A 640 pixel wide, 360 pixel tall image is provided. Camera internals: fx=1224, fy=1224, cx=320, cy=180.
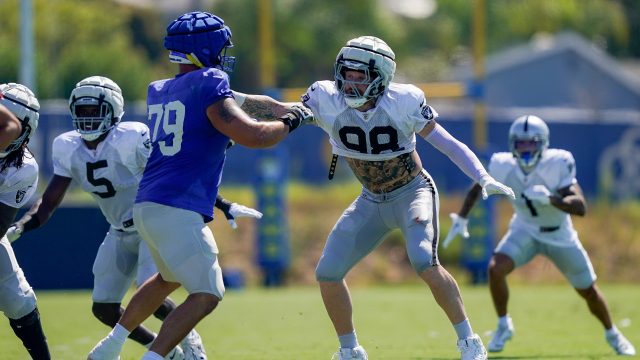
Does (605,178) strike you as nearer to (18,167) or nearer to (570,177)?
(570,177)

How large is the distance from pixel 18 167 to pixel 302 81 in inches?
1056

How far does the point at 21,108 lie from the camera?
23.5 ft

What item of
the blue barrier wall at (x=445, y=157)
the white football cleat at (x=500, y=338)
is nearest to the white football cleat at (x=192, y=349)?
the white football cleat at (x=500, y=338)

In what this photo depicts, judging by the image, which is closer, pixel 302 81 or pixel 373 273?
pixel 373 273

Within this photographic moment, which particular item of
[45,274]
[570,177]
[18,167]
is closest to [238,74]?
[45,274]

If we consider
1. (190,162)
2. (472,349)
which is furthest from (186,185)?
(472,349)

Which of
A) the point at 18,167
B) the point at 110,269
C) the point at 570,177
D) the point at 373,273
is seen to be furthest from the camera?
the point at 373,273

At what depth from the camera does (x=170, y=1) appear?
120 feet

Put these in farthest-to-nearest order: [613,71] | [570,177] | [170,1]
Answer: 1. [170,1]
2. [613,71]
3. [570,177]

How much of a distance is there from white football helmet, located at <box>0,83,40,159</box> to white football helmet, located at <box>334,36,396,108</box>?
181 cm

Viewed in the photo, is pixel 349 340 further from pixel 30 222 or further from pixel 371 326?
pixel 371 326

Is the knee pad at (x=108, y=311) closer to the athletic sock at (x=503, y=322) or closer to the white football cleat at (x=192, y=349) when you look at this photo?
the white football cleat at (x=192, y=349)

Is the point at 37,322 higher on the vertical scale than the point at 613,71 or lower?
higher

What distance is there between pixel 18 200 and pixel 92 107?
0.79m
